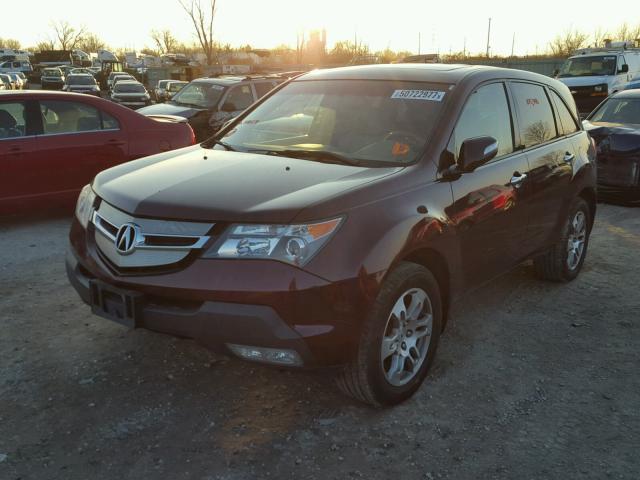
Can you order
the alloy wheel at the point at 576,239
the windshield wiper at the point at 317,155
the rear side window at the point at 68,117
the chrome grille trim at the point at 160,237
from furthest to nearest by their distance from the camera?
the rear side window at the point at 68,117 < the alloy wheel at the point at 576,239 < the windshield wiper at the point at 317,155 < the chrome grille trim at the point at 160,237

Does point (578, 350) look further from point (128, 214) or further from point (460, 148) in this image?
point (128, 214)

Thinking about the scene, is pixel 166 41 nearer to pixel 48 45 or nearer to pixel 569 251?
pixel 48 45

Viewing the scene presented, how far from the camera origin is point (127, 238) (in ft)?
9.59

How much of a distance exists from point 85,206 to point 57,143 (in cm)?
374

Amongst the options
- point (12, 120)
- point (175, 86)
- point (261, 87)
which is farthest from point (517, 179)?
point (175, 86)

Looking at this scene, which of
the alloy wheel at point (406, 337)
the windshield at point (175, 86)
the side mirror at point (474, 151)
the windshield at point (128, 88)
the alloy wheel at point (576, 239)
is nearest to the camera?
the alloy wheel at point (406, 337)

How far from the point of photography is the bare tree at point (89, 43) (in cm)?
9588

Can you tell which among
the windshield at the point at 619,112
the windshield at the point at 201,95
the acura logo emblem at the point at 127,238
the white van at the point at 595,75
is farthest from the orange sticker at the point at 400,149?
the white van at the point at 595,75

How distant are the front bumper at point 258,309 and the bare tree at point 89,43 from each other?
334 ft

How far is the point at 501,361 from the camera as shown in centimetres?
377

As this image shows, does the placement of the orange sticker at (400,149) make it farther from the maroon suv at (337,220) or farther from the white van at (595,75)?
the white van at (595,75)

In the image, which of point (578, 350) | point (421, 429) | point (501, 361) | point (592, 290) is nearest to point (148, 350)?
point (421, 429)

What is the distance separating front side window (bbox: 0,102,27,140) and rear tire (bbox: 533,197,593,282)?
17.8ft

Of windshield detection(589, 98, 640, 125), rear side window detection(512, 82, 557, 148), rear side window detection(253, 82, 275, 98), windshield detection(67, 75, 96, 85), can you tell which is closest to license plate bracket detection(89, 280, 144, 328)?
rear side window detection(512, 82, 557, 148)
